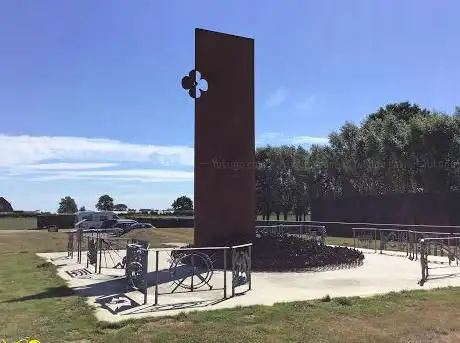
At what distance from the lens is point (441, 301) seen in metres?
8.57

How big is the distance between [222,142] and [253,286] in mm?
5588

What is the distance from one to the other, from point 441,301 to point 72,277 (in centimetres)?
793

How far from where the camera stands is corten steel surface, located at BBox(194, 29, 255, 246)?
14.5 meters

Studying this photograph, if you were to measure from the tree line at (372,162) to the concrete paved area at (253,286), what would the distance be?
18.4 m

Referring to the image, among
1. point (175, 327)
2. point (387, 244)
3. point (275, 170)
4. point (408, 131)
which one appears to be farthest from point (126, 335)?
point (275, 170)

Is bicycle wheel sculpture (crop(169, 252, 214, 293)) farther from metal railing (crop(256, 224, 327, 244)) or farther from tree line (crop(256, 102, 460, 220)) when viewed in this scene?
tree line (crop(256, 102, 460, 220))

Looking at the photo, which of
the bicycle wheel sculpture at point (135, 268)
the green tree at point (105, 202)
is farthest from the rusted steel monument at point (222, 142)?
the green tree at point (105, 202)

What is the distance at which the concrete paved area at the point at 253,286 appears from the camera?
26.9 ft

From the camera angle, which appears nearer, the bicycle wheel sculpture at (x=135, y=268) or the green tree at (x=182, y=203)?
the bicycle wheel sculpture at (x=135, y=268)

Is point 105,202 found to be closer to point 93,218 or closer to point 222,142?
point 93,218

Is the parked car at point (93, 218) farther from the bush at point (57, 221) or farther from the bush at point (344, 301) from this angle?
the bush at point (344, 301)

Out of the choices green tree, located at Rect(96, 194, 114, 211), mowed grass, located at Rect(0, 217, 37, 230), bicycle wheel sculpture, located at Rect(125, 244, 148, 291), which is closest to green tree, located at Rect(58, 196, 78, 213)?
green tree, located at Rect(96, 194, 114, 211)

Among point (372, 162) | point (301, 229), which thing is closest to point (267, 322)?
point (301, 229)

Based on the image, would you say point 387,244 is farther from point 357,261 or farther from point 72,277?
point 72,277
